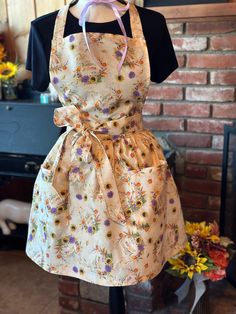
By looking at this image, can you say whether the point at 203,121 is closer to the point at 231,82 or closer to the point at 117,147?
the point at 231,82

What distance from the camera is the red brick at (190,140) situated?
5.60ft

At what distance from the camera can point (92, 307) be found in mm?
1597

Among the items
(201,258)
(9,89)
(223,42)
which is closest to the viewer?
(201,258)

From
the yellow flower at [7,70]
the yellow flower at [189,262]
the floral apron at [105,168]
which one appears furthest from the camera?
the yellow flower at [7,70]

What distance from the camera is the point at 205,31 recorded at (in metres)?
1.60

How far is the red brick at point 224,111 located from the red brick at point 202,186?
0.95 feet

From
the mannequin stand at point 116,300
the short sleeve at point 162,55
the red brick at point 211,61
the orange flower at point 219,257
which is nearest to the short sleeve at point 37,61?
the short sleeve at point 162,55

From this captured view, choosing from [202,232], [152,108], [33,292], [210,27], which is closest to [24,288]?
[33,292]

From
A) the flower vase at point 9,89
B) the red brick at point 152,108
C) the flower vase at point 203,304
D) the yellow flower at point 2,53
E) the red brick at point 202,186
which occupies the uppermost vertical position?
the yellow flower at point 2,53

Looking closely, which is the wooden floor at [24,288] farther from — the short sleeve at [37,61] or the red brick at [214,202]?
the short sleeve at [37,61]

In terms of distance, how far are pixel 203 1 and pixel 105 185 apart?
91 cm

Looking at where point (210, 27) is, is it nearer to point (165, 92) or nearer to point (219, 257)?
point (165, 92)

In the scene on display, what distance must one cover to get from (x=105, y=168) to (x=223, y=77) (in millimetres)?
814

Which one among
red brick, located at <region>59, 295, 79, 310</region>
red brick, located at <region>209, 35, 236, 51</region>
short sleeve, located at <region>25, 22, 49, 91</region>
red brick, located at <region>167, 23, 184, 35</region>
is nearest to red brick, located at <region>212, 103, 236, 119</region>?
red brick, located at <region>209, 35, 236, 51</region>
